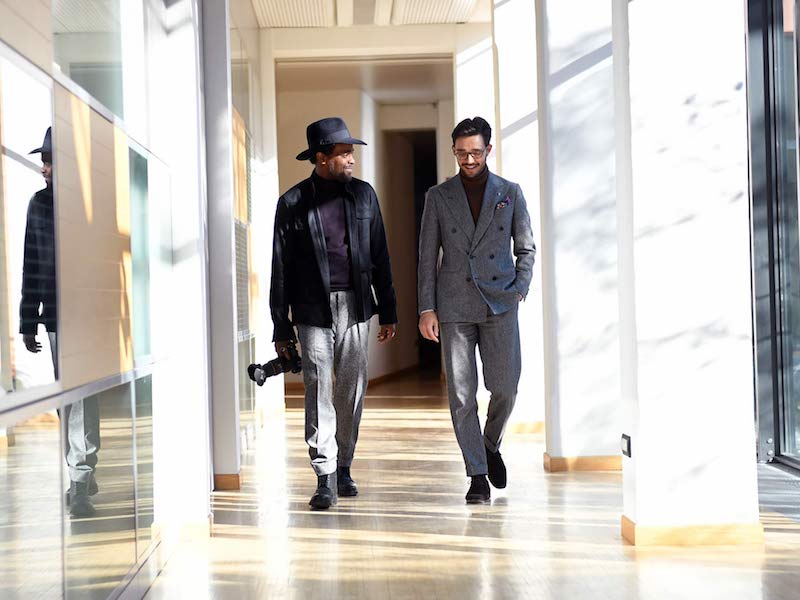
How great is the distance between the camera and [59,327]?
7.91ft

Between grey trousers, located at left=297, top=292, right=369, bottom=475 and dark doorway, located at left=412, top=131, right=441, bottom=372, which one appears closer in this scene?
grey trousers, located at left=297, top=292, right=369, bottom=475

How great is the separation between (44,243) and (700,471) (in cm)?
225

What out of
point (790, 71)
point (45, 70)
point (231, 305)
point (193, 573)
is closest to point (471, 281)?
point (231, 305)

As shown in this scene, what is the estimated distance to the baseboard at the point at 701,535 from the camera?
144 inches

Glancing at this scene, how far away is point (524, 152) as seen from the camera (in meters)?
7.20

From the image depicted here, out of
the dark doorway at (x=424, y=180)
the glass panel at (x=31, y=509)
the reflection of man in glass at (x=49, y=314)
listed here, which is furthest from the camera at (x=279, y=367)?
the dark doorway at (x=424, y=180)

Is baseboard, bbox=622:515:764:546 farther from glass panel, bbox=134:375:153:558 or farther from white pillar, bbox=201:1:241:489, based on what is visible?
white pillar, bbox=201:1:241:489

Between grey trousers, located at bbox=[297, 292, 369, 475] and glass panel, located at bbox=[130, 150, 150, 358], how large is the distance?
1012 millimetres

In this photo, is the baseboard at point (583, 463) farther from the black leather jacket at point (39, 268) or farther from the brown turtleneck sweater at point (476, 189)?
the black leather jacket at point (39, 268)

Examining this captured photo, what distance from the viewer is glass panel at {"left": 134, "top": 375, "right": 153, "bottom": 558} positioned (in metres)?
3.36

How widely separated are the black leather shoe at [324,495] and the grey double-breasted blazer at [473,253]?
768mm

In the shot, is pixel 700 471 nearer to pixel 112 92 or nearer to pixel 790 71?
pixel 112 92

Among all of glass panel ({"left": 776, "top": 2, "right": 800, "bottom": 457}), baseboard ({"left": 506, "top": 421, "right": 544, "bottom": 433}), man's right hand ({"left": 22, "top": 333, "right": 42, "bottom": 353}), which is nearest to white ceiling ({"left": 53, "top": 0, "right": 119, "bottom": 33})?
man's right hand ({"left": 22, "top": 333, "right": 42, "bottom": 353})

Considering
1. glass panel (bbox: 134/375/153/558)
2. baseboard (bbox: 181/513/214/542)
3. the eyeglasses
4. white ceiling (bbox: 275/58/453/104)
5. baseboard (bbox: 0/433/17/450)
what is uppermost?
white ceiling (bbox: 275/58/453/104)
